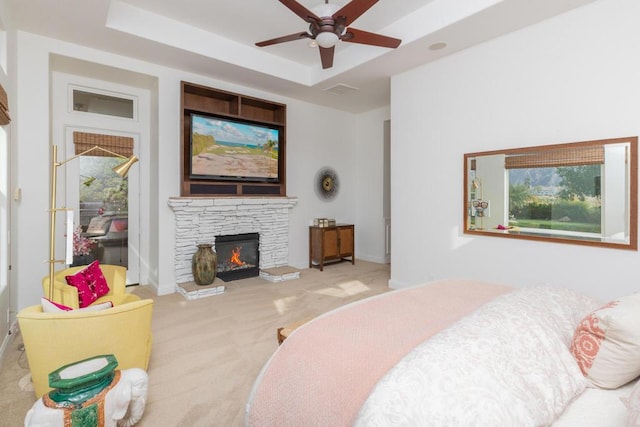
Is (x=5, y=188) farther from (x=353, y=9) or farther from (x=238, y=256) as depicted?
(x=353, y=9)

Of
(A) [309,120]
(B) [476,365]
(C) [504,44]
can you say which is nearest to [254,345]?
(B) [476,365]

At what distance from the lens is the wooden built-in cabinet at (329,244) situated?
18.5ft

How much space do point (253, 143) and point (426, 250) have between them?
113 inches

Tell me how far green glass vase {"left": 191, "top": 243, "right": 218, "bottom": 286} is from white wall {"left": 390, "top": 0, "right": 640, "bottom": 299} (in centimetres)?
241

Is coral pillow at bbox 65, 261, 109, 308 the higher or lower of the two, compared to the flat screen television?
lower

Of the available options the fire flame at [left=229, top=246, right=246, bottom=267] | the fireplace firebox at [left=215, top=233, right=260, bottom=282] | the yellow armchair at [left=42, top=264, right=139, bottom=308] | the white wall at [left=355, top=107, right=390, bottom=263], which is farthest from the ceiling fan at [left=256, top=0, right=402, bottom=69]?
the white wall at [left=355, top=107, right=390, bottom=263]

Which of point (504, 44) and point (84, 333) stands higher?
point (504, 44)

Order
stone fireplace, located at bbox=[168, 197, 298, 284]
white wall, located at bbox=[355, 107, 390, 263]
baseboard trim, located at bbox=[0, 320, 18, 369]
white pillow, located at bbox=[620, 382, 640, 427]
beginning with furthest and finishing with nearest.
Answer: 1. white wall, located at bbox=[355, 107, 390, 263]
2. stone fireplace, located at bbox=[168, 197, 298, 284]
3. baseboard trim, located at bbox=[0, 320, 18, 369]
4. white pillow, located at bbox=[620, 382, 640, 427]

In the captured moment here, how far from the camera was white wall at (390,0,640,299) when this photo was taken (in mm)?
2762

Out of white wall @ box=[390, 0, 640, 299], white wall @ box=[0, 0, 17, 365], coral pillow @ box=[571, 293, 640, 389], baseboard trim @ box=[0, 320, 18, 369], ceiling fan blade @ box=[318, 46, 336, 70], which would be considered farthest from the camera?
ceiling fan blade @ box=[318, 46, 336, 70]

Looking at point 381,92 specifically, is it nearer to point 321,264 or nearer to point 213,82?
point 213,82

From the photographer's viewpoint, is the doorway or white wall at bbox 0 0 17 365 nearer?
white wall at bbox 0 0 17 365

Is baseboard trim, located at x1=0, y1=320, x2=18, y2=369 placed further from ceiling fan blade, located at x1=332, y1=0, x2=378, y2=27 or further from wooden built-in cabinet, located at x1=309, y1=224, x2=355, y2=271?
wooden built-in cabinet, located at x1=309, y1=224, x2=355, y2=271

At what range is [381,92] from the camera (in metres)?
5.23
